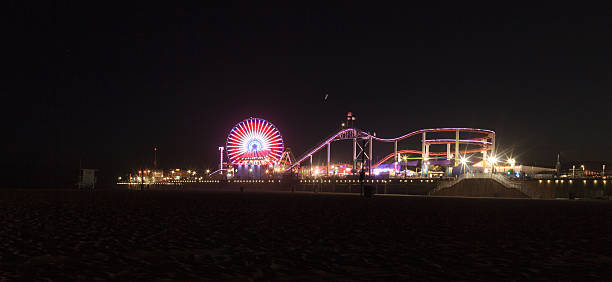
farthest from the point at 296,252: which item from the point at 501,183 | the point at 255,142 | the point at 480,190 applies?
the point at 255,142

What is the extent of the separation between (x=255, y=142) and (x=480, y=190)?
6038cm

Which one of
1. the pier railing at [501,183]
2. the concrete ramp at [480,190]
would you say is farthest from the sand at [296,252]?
the concrete ramp at [480,190]

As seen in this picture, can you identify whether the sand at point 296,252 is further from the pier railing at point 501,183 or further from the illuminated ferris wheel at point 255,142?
the illuminated ferris wheel at point 255,142

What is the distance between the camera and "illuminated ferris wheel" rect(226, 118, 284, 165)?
112 m

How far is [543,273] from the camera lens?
8.09 metres

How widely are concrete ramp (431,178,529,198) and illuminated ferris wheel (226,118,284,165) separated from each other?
162 ft

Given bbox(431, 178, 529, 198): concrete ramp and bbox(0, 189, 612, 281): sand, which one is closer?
bbox(0, 189, 612, 281): sand

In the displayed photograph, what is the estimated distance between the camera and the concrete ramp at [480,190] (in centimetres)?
6250

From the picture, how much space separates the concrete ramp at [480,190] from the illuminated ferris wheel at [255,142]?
49496 mm

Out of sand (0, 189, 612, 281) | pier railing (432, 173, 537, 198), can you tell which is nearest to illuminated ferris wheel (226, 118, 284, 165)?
pier railing (432, 173, 537, 198)

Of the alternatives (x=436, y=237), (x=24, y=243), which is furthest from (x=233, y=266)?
(x=436, y=237)

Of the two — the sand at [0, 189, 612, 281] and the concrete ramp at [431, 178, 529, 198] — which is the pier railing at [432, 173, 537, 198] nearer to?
the concrete ramp at [431, 178, 529, 198]

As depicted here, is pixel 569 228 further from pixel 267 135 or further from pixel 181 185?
pixel 181 185

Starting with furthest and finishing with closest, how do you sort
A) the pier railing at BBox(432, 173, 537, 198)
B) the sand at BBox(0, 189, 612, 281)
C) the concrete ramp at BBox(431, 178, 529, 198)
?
1. the concrete ramp at BBox(431, 178, 529, 198)
2. the pier railing at BBox(432, 173, 537, 198)
3. the sand at BBox(0, 189, 612, 281)
